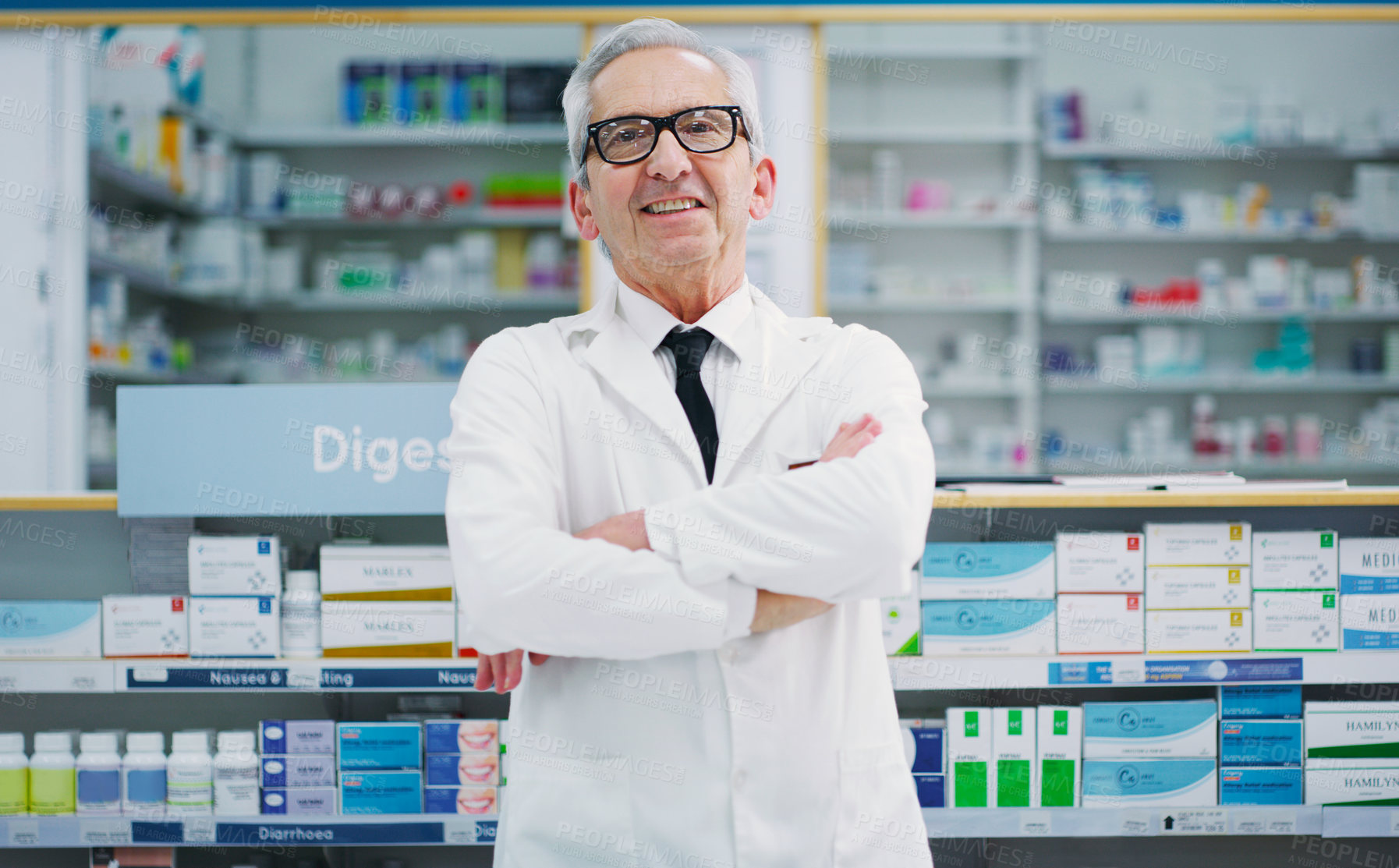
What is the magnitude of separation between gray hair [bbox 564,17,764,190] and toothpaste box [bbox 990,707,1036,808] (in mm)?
1342

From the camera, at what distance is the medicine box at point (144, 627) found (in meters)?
2.18

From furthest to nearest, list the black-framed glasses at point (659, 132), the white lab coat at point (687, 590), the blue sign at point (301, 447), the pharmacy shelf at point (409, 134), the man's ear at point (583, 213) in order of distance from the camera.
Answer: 1. the pharmacy shelf at point (409, 134)
2. the blue sign at point (301, 447)
3. the man's ear at point (583, 213)
4. the black-framed glasses at point (659, 132)
5. the white lab coat at point (687, 590)

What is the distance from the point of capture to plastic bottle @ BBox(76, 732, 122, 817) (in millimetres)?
2154

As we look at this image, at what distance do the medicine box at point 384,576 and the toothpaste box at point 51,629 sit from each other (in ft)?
1.60

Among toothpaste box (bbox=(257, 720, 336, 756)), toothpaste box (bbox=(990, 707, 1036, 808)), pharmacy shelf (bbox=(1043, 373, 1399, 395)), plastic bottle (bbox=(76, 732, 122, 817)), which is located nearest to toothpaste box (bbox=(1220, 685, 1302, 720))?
toothpaste box (bbox=(990, 707, 1036, 808))

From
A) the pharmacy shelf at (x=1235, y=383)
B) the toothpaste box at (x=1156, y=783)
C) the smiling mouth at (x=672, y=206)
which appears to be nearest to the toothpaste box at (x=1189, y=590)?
the toothpaste box at (x=1156, y=783)

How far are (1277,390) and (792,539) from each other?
18.9 feet

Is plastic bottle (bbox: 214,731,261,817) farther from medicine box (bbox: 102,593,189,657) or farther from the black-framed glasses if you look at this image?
the black-framed glasses

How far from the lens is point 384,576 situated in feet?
7.14

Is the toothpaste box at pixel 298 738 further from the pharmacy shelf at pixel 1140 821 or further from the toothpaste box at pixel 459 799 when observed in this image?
the pharmacy shelf at pixel 1140 821

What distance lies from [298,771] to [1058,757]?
156 cm

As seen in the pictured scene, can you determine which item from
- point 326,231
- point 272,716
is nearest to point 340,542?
point 272,716

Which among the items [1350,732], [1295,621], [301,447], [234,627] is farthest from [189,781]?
[1350,732]

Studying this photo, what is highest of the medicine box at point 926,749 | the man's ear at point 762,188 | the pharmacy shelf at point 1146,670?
the man's ear at point 762,188
